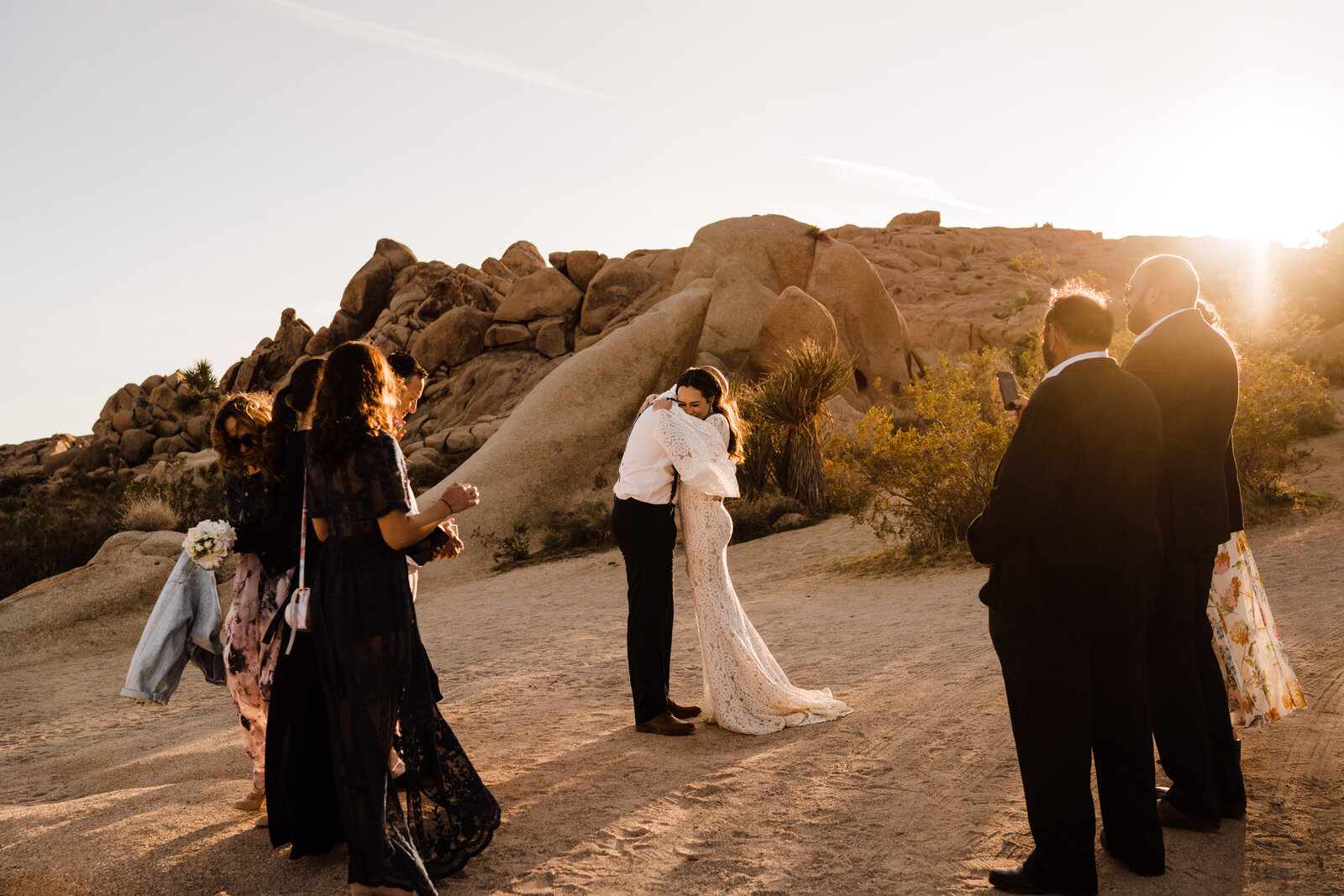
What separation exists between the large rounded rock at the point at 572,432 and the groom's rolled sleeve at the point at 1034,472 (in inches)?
477

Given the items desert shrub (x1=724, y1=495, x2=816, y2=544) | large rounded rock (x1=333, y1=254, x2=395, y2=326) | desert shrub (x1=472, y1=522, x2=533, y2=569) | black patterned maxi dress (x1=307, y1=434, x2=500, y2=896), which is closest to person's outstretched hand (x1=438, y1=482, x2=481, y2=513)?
black patterned maxi dress (x1=307, y1=434, x2=500, y2=896)

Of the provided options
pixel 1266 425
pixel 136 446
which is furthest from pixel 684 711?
pixel 136 446

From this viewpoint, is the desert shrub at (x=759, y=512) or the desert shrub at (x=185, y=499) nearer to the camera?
the desert shrub at (x=759, y=512)

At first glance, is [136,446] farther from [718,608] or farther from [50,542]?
[718,608]

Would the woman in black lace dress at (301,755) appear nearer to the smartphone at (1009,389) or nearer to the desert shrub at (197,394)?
the smartphone at (1009,389)

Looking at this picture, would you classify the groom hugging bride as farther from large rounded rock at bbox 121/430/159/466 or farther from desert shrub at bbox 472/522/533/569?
large rounded rock at bbox 121/430/159/466

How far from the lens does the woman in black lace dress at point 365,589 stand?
289cm

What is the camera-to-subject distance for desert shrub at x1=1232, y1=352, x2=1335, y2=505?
9562mm

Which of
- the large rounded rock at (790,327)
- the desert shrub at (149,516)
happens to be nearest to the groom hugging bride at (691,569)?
the desert shrub at (149,516)

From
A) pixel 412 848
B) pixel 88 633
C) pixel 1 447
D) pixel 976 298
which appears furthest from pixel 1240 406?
pixel 1 447

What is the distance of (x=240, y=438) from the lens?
4.01m

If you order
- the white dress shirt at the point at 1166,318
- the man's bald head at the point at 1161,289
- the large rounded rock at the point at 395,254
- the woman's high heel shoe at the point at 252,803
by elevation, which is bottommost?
the woman's high heel shoe at the point at 252,803

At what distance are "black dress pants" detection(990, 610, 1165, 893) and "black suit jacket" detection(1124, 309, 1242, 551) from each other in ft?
1.97

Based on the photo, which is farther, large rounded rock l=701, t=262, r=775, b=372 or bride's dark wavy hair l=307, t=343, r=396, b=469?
large rounded rock l=701, t=262, r=775, b=372
